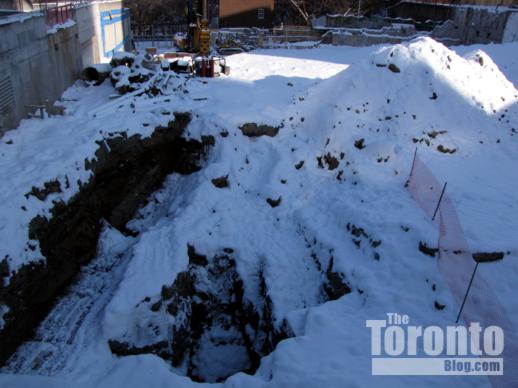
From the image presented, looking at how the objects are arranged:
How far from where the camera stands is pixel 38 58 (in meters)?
13.6

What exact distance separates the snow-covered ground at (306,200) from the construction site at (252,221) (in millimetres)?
52

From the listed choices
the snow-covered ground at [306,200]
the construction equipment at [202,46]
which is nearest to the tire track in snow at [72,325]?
the snow-covered ground at [306,200]

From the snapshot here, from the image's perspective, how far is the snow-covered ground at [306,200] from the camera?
7.73 metres

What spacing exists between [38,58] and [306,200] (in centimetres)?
955

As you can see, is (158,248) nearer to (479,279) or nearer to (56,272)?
(56,272)

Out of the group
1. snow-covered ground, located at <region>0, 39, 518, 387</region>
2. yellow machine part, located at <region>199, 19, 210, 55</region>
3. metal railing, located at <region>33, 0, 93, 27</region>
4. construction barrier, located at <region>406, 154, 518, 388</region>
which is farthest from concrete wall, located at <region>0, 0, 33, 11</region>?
construction barrier, located at <region>406, 154, 518, 388</region>

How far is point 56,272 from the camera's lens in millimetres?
9797

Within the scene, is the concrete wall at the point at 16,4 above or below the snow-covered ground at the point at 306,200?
above

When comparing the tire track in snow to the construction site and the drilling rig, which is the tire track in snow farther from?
the drilling rig

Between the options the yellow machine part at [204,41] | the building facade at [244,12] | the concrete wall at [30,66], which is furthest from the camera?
the building facade at [244,12]

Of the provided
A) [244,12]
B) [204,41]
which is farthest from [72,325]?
[244,12]

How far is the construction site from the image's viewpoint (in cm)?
745

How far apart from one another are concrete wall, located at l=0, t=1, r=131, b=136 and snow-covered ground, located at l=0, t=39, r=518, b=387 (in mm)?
650

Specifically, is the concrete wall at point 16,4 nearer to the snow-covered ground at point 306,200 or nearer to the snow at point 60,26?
the snow at point 60,26
